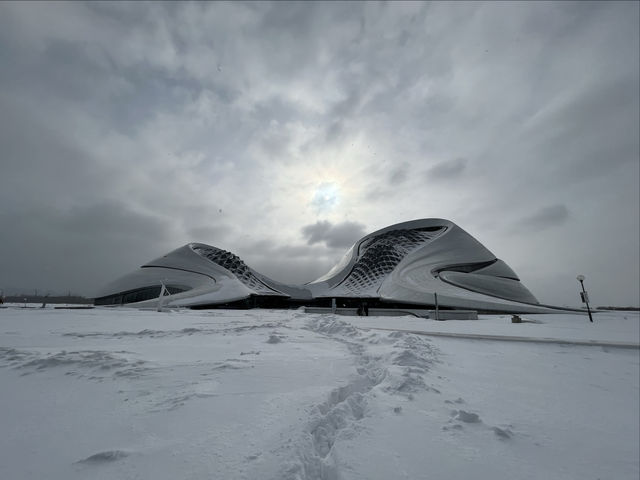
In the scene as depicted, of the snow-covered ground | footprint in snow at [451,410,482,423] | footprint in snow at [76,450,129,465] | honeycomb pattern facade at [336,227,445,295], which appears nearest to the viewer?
footprint in snow at [76,450,129,465]

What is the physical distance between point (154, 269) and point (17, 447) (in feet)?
151

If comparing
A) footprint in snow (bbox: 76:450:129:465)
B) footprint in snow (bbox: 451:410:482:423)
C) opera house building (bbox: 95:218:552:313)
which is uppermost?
opera house building (bbox: 95:218:552:313)

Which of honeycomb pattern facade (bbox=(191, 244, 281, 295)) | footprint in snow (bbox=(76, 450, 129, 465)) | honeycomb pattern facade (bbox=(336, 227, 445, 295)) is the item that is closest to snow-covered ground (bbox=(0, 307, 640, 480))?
footprint in snow (bbox=(76, 450, 129, 465))

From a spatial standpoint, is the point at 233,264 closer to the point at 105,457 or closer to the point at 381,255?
the point at 381,255

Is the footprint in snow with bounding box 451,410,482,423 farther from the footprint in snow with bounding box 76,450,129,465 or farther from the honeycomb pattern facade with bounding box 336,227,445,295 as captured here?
the honeycomb pattern facade with bounding box 336,227,445,295

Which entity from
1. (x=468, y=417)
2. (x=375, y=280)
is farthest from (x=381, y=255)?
(x=468, y=417)

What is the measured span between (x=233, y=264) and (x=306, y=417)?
4725 cm

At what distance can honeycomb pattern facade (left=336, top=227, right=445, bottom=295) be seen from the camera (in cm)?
4284

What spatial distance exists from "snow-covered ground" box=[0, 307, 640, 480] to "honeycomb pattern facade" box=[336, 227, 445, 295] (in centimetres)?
3514

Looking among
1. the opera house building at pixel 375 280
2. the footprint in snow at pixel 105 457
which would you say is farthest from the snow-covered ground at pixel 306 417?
the opera house building at pixel 375 280

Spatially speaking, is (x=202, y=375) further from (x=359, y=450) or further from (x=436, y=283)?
(x=436, y=283)

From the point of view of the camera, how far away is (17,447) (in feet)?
7.16

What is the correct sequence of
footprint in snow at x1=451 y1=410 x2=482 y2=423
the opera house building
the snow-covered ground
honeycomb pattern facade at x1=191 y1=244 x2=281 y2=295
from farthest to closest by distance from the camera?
honeycomb pattern facade at x1=191 y1=244 x2=281 y2=295
the opera house building
footprint in snow at x1=451 y1=410 x2=482 y2=423
the snow-covered ground

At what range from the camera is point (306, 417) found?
2.90 m
